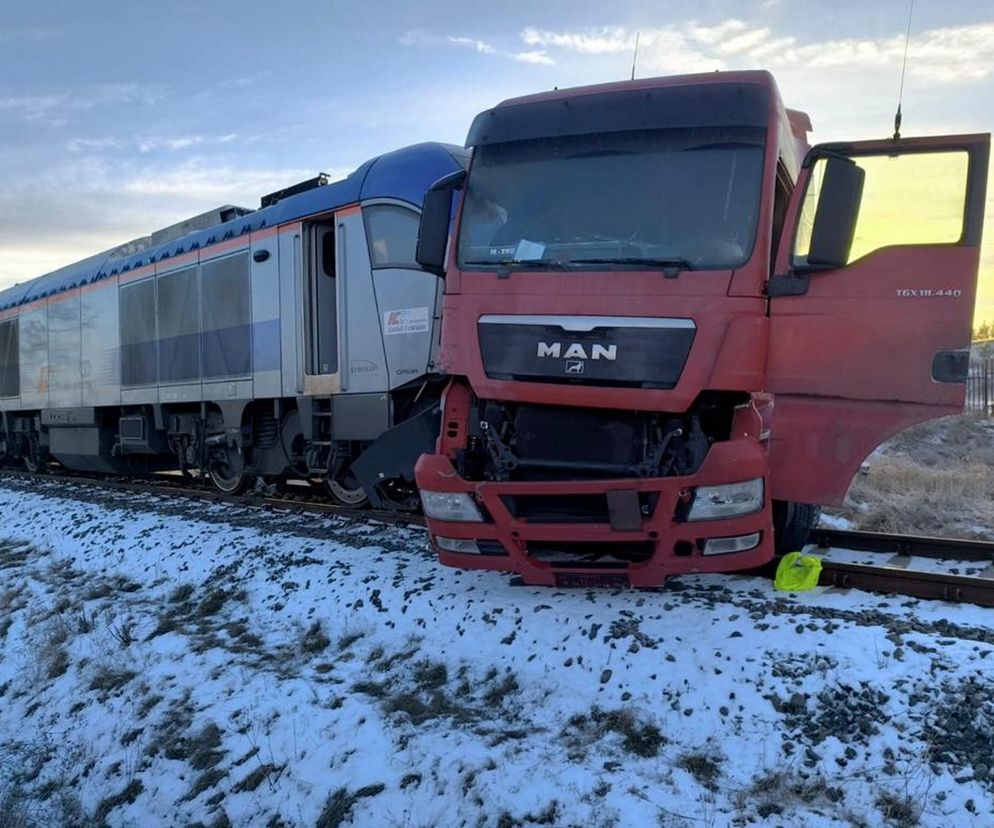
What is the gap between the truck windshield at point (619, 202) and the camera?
4.50m

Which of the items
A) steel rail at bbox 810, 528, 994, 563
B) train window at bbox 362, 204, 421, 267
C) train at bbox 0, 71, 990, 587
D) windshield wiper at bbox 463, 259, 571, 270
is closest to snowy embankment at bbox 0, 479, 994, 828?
train at bbox 0, 71, 990, 587

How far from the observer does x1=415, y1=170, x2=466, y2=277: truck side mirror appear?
5266 millimetres

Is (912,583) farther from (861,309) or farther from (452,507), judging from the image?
(452,507)

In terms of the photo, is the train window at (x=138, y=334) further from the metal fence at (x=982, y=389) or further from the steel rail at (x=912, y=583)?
the metal fence at (x=982, y=389)

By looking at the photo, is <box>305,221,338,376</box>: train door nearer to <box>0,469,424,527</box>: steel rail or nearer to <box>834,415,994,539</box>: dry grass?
<box>0,469,424,527</box>: steel rail

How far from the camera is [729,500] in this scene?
4227 millimetres

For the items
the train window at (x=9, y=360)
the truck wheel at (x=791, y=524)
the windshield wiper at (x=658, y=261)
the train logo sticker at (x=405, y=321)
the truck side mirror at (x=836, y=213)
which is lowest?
the truck wheel at (x=791, y=524)

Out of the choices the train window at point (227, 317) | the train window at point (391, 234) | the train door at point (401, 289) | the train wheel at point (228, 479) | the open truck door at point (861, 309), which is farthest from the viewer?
the train wheel at point (228, 479)

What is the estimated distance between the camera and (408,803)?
138 inches

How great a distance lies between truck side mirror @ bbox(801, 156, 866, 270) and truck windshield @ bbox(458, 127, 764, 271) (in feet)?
1.14

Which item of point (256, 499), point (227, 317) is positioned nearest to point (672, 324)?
point (256, 499)

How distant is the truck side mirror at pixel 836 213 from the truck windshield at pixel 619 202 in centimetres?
35

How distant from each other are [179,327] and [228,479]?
2.03m

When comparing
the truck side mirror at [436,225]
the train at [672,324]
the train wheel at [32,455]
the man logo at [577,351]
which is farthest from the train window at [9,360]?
the man logo at [577,351]
